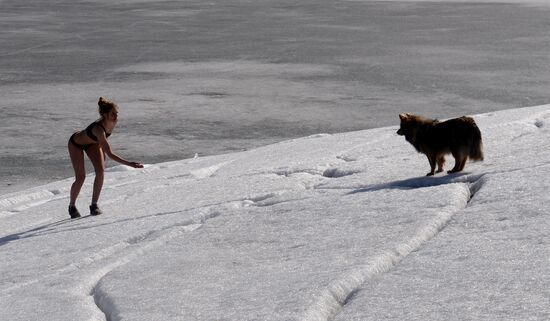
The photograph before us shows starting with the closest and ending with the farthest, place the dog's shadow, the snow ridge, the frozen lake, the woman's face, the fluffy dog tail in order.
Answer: the snow ridge, the dog's shadow, the fluffy dog tail, the woman's face, the frozen lake

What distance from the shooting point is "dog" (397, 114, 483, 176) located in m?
5.86

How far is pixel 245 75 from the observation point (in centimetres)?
1741

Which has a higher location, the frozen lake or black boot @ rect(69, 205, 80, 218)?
black boot @ rect(69, 205, 80, 218)

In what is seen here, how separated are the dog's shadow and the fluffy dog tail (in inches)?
5.2

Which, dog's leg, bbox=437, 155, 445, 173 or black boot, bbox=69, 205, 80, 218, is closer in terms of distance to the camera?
dog's leg, bbox=437, 155, 445, 173

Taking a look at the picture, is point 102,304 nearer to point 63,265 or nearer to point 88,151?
point 63,265

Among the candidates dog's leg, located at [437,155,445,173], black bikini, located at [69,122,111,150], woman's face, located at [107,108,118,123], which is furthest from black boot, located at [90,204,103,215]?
dog's leg, located at [437,155,445,173]

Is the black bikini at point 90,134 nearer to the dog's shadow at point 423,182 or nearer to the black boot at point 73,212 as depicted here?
the black boot at point 73,212

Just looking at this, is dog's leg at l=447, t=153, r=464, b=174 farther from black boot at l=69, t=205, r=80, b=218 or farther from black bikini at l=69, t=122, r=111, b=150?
black boot at l=69, t=205, r=80, b=218

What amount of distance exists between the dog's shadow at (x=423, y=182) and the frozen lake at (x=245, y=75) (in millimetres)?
5019

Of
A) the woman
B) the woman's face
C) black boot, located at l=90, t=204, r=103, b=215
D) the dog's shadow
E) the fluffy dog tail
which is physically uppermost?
the fluffy dog tail

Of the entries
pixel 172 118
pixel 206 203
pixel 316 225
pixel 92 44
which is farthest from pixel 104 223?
pixel 92 44

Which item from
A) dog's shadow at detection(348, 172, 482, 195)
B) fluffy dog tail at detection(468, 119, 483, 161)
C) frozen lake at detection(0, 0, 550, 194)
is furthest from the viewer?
frozen lake at detection(0, 0, 550, 194)

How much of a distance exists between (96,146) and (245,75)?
34.0 feet
